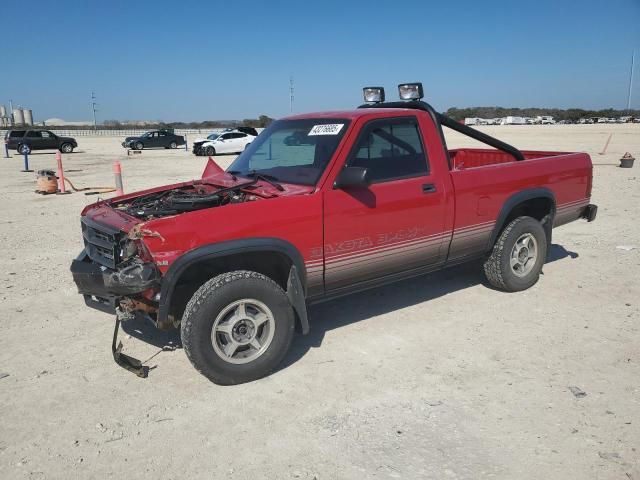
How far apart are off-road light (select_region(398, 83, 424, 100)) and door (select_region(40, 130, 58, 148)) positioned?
33.0 metres

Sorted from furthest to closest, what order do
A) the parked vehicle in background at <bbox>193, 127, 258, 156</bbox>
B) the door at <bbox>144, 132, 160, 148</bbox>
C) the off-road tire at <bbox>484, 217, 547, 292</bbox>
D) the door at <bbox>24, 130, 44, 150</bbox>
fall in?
the door at <bbox>144, 132, 160, 148</bbox>, the door at <bbox>24, 130, 44, 150</bbox>, the parked vehicle in background at <bbox>193, 127, 258, 156</bbox>, the off-road tire at <bbox>484, 217, 547, 292</bbox>

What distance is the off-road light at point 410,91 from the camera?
4914mm

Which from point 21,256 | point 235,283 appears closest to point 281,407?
point 235,283

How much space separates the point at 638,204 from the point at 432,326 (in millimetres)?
7665

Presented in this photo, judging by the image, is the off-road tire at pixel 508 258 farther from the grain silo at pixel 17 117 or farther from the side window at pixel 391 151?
the grain silo at pixel 17 117

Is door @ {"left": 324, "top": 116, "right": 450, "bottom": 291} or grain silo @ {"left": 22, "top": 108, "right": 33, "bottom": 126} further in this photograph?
grain silo @ {"left": 22, "top": 108, "right": 33, "bottom": 126}

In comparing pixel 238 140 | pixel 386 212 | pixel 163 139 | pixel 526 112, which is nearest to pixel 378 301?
pixel 386 212

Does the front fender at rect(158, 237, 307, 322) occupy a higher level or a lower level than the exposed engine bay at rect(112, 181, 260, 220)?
lower

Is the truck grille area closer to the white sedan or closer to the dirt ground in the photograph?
the dirt ground

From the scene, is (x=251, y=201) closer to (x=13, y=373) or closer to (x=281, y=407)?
(x=281, y=407)

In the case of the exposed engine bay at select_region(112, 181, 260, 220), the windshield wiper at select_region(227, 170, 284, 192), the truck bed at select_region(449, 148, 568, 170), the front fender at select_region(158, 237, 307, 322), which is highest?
the truck bed at select_region(449, 148, 568, 170)

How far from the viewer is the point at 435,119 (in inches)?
183

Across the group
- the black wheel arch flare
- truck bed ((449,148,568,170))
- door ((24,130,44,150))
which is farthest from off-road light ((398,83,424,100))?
door ((24,130,44,150))

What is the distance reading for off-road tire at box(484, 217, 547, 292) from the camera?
5.16m
